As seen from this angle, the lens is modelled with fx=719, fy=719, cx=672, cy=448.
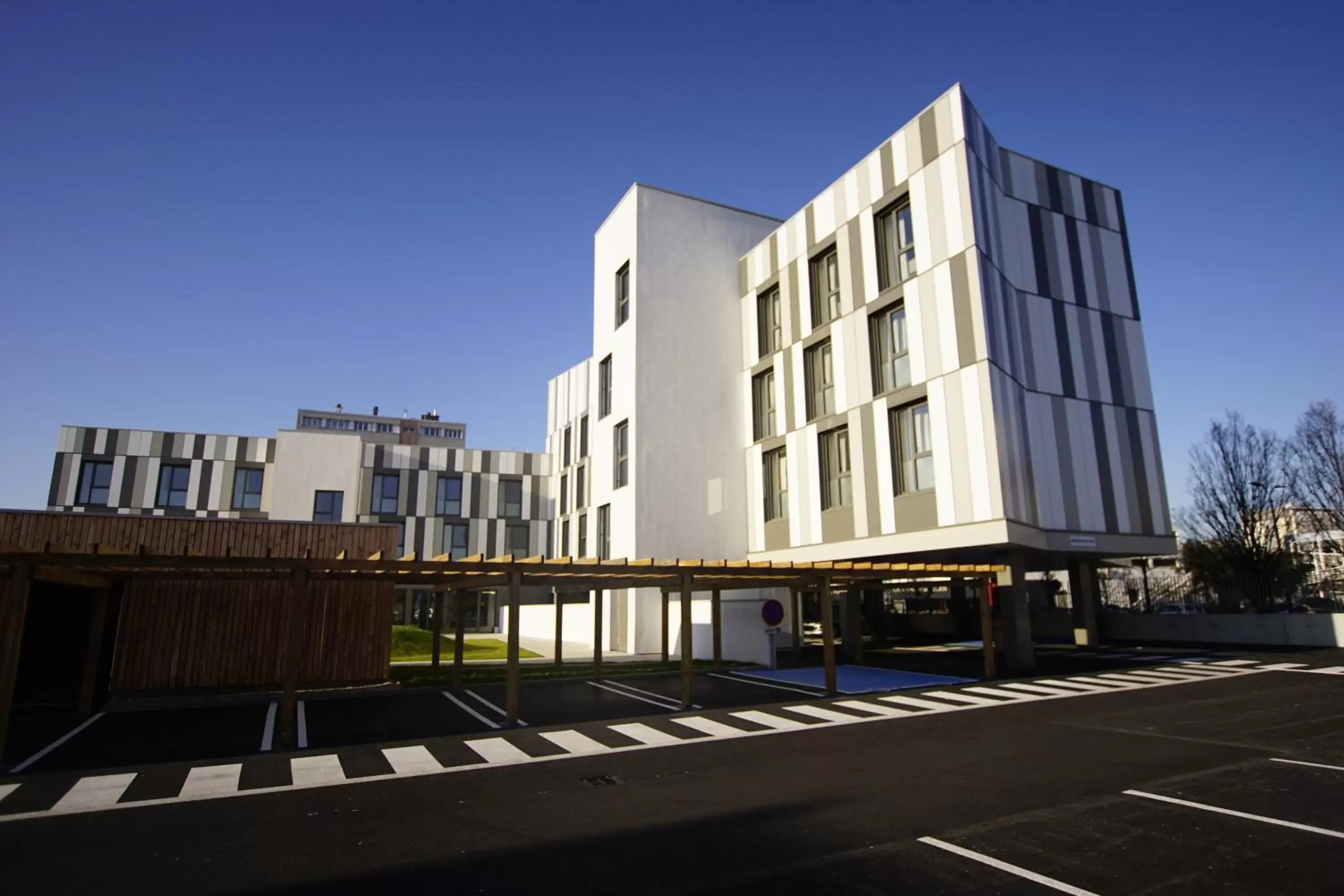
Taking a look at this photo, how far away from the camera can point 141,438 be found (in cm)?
4303

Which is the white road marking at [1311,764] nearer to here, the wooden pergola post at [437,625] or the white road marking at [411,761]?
the white road marking at [411,761]

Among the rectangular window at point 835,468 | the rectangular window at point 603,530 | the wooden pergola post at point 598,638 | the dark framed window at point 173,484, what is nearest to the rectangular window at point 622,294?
the rectangular window at point 603,530

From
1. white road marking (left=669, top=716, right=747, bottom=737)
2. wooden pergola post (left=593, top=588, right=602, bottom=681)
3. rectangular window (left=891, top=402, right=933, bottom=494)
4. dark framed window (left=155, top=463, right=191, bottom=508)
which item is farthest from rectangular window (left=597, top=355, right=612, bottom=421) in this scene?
dark framed window (left=155, top=463, right=191, bottom=508)

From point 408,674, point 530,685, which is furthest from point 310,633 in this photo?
point 530,685

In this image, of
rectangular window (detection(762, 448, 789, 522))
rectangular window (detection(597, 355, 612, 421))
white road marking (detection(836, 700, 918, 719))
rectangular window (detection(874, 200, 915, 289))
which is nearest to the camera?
white road marking (detection(836, 700, 918, 719))

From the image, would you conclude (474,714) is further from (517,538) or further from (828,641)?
(517,538)

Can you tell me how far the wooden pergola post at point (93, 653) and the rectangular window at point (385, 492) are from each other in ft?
98.2

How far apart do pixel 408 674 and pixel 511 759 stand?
40.6 feet

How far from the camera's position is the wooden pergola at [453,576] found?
10664 millimetres

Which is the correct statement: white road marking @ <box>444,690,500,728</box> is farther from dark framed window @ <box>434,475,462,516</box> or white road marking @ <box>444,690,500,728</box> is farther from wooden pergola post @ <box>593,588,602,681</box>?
dark framed window @ <box>434,475,462,516</box>

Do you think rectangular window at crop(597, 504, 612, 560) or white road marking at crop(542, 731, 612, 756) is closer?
white road marking at crop(542, 731, 612, 756)

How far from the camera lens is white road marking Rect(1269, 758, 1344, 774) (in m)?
9.03

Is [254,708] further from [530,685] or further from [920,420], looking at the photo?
[920,420]

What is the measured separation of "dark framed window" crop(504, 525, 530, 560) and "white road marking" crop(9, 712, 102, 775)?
33318 mm
